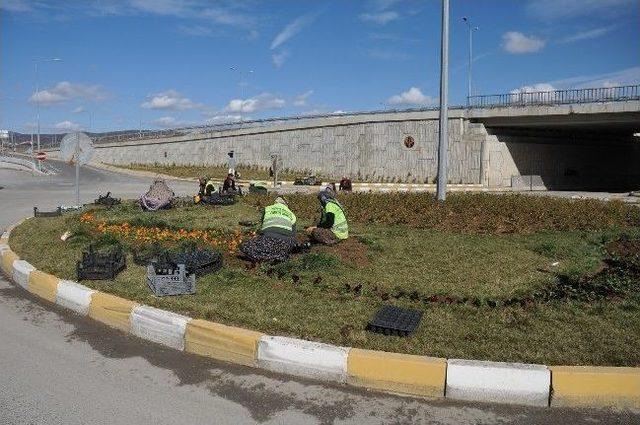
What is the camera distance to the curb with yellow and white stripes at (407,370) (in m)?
4.03

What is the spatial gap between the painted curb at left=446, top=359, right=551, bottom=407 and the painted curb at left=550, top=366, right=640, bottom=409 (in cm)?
9

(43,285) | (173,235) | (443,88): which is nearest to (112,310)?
(43,285)

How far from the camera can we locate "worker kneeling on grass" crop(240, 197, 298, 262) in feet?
25.3

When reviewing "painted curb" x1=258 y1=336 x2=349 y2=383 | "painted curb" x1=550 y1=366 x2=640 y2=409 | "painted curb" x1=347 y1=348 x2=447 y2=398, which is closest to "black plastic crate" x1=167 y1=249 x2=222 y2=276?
"painted curb" x1=258 y1=336 x2=349 y2=383

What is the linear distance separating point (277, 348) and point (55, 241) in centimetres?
679

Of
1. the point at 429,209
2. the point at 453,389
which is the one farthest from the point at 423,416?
the point at 429,209

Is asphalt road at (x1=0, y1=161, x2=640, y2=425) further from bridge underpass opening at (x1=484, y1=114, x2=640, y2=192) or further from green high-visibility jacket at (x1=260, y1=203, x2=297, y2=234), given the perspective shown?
bridge underpass opening at (x1=484, y1=114, x2=640, y2=192)

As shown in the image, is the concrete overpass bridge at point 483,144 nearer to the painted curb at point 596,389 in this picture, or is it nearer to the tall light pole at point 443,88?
the tall light pole at point 443,88

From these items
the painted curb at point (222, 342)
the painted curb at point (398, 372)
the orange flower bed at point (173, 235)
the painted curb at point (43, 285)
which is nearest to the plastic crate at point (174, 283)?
the painted curb at point (222, 342)

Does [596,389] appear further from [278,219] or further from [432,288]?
[278,219]

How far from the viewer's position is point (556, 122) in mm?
30719

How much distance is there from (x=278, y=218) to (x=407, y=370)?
423 cm

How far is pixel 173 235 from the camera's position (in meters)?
10.0

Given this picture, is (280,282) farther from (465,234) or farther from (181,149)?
(181,149)
